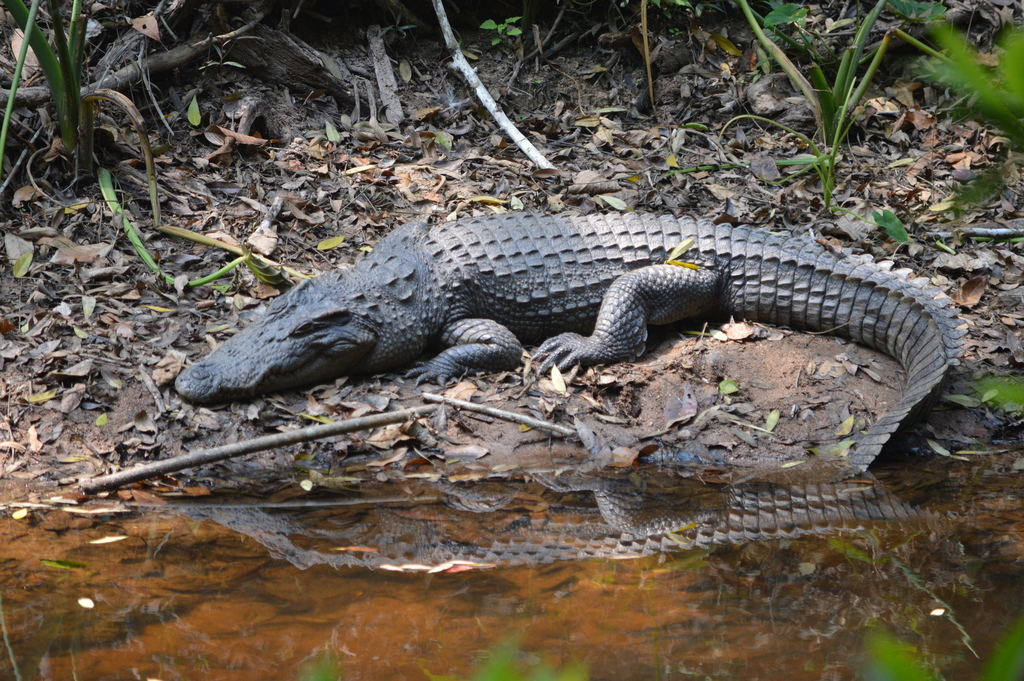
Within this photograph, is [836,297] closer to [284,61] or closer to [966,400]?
[966,400]

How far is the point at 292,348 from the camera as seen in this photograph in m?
4.05

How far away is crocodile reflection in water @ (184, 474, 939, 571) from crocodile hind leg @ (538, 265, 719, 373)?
116cm

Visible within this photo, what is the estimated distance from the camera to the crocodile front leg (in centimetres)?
436

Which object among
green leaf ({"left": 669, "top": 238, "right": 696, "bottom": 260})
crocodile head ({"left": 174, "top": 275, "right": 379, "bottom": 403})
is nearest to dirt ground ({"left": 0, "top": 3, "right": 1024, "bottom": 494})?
crocodile head ({"left": 174, "top": 275, "right": 379, "bottom": 403})

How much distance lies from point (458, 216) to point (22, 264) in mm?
2679

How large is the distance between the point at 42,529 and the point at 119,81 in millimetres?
3876

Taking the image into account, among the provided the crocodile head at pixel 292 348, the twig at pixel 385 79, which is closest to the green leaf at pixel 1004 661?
the crocodile head at pixel 292 348

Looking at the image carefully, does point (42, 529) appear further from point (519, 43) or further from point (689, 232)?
point (519, 43)

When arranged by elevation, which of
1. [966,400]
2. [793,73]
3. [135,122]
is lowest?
[966,400]

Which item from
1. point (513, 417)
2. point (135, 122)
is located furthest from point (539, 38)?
point (513, 417)

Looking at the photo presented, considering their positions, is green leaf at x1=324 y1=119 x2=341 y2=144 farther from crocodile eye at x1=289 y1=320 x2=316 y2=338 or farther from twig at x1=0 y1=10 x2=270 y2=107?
crocodile eye at x1=289 y1=320 x2=316 y2=338

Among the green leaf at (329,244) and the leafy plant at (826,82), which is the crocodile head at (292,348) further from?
the leafy plant at (826,82)

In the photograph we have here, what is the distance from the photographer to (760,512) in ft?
10.3

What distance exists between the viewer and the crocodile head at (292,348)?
12.6 feet
